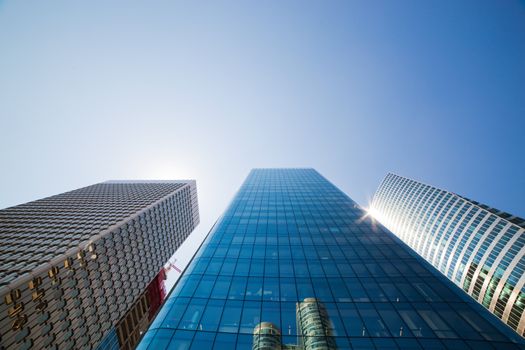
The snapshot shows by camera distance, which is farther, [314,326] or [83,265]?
[83,265]

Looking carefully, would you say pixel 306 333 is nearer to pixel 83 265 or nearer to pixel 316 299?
pixel 316 299

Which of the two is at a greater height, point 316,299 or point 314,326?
point 314,326

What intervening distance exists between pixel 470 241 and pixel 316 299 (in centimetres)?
10549

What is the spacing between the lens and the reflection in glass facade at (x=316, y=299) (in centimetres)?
1808

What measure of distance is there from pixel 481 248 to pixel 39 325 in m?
124

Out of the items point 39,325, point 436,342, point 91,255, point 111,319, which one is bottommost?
point 111,319

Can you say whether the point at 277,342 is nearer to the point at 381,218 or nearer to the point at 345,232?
the point at 345,232

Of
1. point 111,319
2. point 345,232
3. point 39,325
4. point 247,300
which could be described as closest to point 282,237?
point 345,232

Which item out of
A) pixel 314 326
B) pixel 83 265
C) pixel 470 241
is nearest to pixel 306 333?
pixel 314 326

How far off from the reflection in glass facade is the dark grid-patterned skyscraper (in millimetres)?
24657

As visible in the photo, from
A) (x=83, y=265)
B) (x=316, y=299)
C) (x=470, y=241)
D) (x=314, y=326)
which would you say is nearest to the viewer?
(x=314, y=326)

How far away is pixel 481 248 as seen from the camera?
89.4 meters

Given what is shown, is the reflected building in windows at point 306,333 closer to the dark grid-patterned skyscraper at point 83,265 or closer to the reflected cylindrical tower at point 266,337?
the reflected cylindrical tower at point 266,337

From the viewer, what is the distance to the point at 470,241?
95.1 metres
